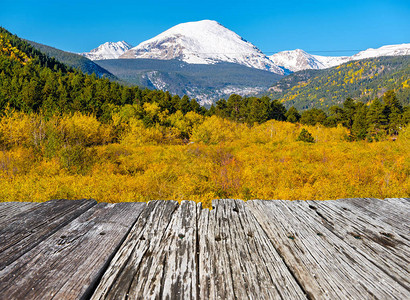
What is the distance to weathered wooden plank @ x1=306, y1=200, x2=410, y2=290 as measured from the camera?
96 cm

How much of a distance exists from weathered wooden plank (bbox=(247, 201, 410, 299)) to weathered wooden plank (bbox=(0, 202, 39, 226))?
1.50m

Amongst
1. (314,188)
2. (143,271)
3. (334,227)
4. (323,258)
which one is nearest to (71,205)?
(143,271)

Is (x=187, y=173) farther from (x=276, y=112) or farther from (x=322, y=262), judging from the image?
(x=276, y=112)

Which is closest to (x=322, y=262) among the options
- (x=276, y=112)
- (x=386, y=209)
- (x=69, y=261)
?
(x=386, y=209)

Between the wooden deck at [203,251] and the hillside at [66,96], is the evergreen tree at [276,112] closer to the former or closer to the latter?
the hillside at [66,96]

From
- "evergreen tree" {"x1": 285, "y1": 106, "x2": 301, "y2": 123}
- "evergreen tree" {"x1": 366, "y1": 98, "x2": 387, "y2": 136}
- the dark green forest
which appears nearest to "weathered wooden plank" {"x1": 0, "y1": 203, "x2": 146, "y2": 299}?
the dark green forest

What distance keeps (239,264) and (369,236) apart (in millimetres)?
762

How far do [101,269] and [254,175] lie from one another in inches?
622

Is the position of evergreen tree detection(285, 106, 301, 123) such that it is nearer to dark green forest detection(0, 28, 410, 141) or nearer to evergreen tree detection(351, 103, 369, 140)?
dark green forest detection(0, 28, 410, 141)

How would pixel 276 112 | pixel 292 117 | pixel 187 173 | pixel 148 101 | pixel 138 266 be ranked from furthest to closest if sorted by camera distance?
pixel 276 112 → pixel 292 117 → pixel 148 101 → pixel 187 173 → pixel 138 266

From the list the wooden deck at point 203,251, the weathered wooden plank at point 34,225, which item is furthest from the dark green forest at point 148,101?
the wooden deck at point 203,251

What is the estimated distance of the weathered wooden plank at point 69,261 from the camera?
78cm

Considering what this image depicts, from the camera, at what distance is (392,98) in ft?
170

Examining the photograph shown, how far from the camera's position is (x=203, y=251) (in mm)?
1028
